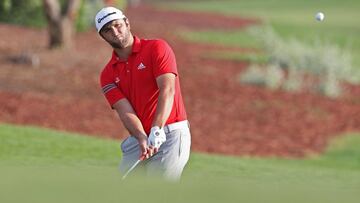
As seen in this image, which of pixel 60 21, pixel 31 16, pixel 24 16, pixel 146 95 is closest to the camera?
pixel 146 95

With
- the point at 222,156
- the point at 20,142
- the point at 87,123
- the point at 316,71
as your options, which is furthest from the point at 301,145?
the point at 316,71

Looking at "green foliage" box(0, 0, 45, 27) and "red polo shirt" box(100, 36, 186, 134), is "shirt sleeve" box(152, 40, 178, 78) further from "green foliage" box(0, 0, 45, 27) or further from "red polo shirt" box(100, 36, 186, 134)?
"green foliage" box(0, 0, 45, 27)

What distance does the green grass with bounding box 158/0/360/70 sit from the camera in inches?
1470

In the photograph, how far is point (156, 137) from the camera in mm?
7188

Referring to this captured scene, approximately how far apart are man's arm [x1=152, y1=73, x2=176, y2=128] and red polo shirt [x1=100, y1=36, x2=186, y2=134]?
59 millimetres

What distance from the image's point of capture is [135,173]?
7.57 m

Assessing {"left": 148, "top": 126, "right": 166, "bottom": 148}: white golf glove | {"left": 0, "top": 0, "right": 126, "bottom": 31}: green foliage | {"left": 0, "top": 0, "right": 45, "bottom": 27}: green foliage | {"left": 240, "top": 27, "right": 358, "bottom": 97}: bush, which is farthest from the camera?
{"left": 0, "top": 0, "right": 45, "bottom": 27}: green foliage

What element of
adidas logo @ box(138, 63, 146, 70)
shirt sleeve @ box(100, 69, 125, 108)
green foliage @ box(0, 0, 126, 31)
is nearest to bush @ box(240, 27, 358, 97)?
green foliage @ box(0, 0, 126, 31)

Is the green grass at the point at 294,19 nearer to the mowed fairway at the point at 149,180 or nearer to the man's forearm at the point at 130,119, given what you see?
the mowed fairway at the point at 149,180

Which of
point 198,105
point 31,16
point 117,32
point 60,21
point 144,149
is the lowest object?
point 198,105

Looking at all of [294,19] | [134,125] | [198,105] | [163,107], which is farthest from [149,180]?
[294,19]

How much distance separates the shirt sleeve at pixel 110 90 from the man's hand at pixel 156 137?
0.60m

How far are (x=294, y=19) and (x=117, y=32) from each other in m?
41.5

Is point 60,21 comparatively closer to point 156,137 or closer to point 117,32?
point 117,32
